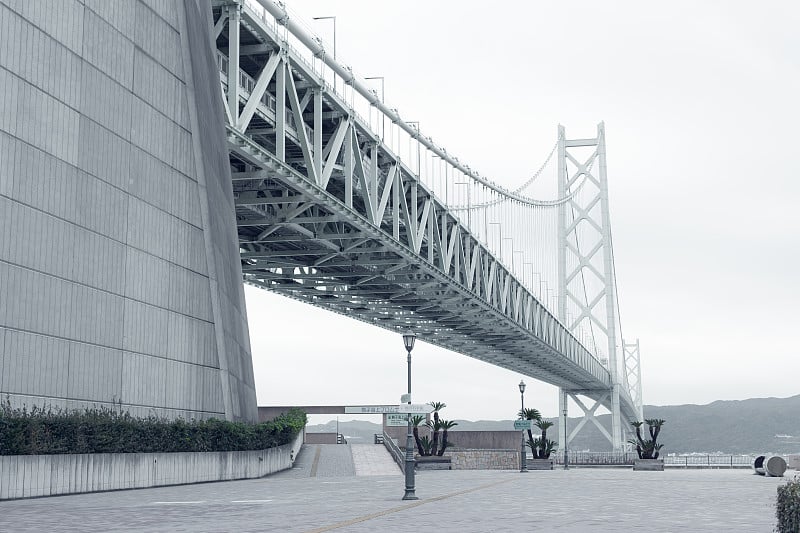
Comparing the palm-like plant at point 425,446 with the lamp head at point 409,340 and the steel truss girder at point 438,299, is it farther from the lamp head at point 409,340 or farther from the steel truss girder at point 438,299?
the lamp head at point 409,340

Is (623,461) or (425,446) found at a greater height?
(425,446)

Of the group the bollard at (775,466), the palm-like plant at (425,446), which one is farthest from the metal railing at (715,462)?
the bollard at (775,466)

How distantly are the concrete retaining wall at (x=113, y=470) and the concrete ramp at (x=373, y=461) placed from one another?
7188 millimetres

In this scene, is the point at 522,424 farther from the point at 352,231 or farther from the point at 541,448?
the point at 352,231

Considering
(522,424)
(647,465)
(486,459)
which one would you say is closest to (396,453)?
(522,424)

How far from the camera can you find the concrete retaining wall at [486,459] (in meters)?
56.6

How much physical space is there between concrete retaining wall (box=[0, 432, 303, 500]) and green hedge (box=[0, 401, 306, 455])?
23 centimetres

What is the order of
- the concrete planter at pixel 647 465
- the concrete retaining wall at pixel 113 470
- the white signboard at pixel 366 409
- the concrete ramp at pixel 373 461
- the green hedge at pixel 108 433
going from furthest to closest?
the white signboard at pixel 366 409
the concrete planter at pixel 647 465
the concrete ramp at pixel 373 461
the green hedge at pixel 108 433
the concrete retaining wall at pixel 113 470

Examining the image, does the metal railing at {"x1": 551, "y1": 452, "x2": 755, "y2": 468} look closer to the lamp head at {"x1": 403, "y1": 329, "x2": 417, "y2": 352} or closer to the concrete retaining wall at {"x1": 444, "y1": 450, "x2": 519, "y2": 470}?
the concrete retaining wall at {"x1": 444, "y1": 450, "x2": 519, "y2": 470}

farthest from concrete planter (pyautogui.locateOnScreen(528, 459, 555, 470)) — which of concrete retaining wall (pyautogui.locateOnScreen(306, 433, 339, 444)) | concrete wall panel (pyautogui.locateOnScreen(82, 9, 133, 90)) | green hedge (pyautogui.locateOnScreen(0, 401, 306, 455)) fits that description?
concrete wall panel (pyautogui.locateOnScreen(82, 9, 133, 90))

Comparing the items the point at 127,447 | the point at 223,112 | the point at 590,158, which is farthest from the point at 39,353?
the point at 590,158

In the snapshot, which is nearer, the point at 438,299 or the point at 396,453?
the point at 396,453

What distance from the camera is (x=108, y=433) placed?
25.4 meters

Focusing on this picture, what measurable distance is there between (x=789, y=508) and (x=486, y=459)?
151ft
